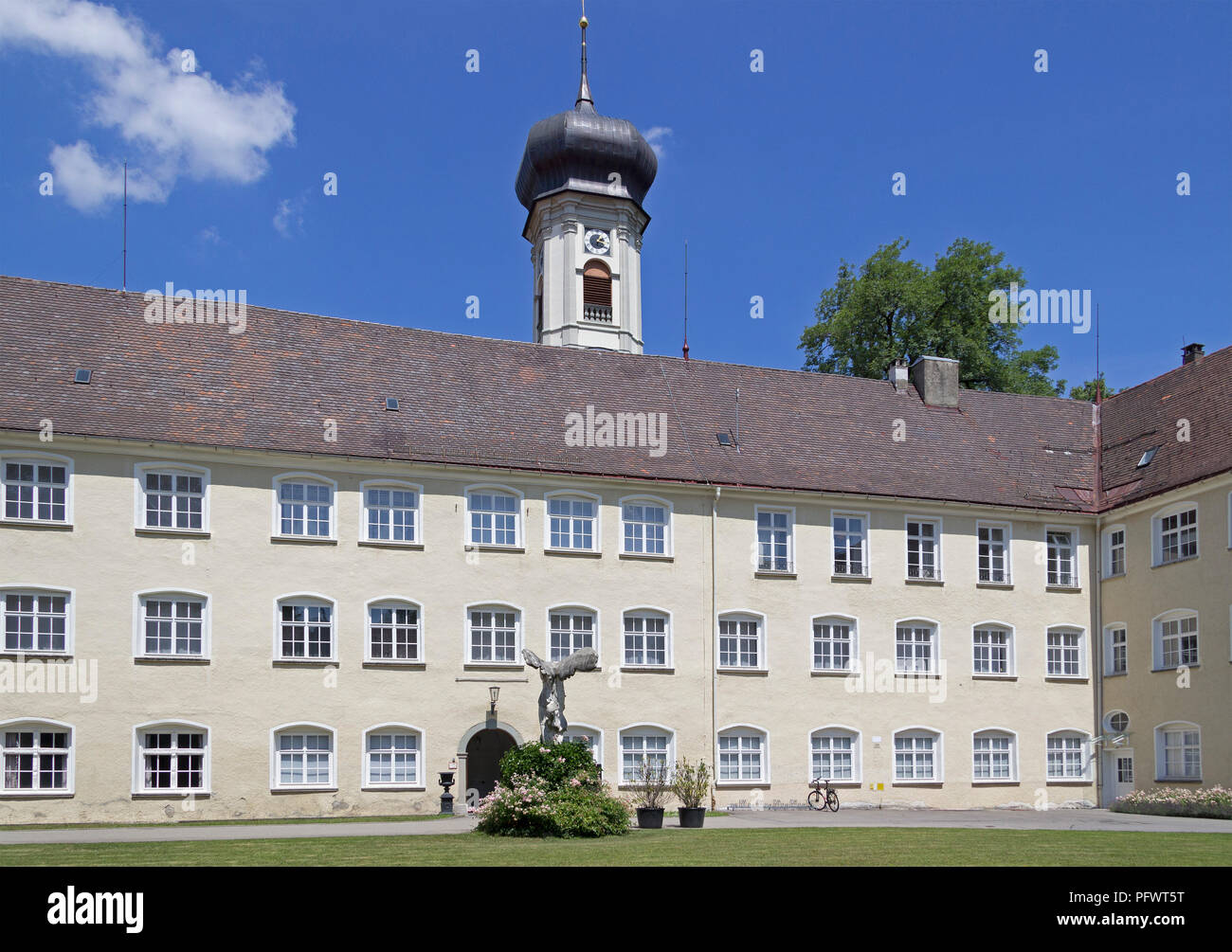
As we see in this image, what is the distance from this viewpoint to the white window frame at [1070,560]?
112 ft

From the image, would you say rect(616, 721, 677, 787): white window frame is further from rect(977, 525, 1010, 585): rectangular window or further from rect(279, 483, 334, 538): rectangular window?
rect(977, 525, 1010, 585): rectangular window

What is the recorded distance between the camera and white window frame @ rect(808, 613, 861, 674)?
104ft

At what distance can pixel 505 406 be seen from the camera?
3195cm

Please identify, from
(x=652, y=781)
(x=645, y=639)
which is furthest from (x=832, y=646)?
(x=652, y=781)

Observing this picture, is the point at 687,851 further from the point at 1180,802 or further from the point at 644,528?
the point at 1180,802

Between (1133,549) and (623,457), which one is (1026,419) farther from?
(623,457)

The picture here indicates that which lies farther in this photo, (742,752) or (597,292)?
(597,292)

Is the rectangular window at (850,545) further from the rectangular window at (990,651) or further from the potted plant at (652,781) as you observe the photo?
the potted plant at (652,781)

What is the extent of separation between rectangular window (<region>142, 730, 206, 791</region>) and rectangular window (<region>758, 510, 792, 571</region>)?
13.0 meters

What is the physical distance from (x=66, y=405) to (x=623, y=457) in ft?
39.4

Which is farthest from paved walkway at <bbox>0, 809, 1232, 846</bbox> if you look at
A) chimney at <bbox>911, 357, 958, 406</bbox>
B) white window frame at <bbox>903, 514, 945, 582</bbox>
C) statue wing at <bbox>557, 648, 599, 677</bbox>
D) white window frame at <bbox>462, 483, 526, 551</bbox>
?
chimney at <bbox>911, 357, 958, 406</bbox>

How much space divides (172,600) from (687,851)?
46.1 feet

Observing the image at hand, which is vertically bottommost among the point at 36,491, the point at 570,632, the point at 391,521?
the point at 570,632
